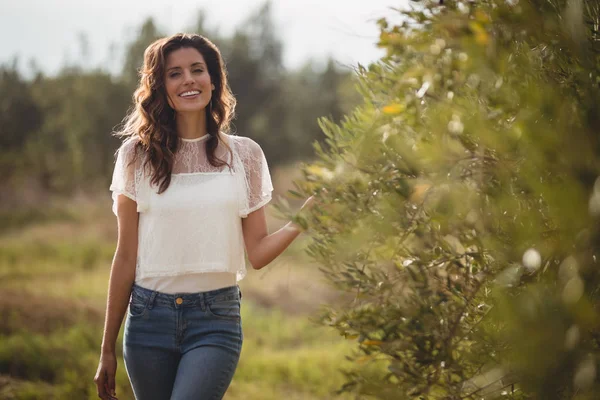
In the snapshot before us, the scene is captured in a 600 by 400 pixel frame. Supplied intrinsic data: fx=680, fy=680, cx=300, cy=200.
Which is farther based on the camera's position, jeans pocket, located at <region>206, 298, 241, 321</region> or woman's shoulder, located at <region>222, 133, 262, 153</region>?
woman's shoulder, located at <region>222, 133, 262, 153</region>

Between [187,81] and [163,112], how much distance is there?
246 millimetres

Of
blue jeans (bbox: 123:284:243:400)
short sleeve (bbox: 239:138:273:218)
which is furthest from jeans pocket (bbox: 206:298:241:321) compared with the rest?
short sleeve (bbox: 239:138:273:218)

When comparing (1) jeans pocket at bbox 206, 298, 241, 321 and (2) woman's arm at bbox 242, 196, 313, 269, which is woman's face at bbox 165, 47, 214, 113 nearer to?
(2) woman's arm at bbox 242, 196, 313, 269

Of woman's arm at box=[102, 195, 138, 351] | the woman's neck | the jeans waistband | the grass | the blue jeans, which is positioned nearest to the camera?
the blue jeans

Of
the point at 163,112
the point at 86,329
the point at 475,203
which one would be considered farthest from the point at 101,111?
the point at 475,203

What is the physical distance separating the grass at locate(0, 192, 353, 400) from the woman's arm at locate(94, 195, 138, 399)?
85 centimetres

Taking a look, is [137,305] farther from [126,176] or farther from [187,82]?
[187,82]

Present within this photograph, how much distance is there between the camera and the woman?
3.10 meters

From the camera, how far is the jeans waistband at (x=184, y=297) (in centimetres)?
314

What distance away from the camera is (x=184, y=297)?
10.4 feet

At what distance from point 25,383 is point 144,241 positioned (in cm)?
476

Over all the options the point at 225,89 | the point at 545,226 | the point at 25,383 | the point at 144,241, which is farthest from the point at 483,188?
the point at 25,383

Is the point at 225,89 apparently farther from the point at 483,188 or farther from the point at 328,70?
the point at 328,70

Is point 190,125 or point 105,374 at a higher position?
point 190,125
